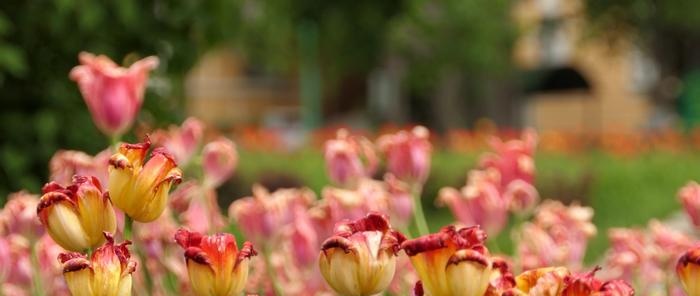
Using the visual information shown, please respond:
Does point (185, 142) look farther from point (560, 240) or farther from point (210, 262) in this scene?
point (210, 262)

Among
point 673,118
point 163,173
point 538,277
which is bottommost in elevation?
point 538,277

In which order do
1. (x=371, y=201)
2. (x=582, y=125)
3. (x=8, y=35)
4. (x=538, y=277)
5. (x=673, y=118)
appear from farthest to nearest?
1. (x=582, y=125)
2. (x=673, y=118)
3. (x=8, y=35)
4. (x=371, y=201)
5. (x=538, y=277)

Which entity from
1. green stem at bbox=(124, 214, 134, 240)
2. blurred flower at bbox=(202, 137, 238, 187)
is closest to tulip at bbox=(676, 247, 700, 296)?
green stem at bbox=(124, 214, 134, 240)

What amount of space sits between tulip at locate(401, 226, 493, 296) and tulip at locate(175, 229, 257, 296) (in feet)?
0.56

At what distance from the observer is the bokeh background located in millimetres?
4203

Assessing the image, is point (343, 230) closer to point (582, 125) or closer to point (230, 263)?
point (230, 263)

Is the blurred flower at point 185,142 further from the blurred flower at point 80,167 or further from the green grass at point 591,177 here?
the green grass at point 591,177

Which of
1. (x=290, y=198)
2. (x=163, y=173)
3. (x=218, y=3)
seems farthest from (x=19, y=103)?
(x=163, y=173)

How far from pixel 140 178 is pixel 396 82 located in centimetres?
2387

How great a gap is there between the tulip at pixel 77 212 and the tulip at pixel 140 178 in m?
0.02

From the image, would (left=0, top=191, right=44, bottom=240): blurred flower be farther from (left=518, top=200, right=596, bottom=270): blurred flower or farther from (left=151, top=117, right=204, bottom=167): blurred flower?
(left=518, top=200, right=596, bottom=270): blurred flower

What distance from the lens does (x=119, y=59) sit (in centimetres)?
427

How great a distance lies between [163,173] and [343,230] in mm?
194

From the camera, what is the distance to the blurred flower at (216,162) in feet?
7.04
